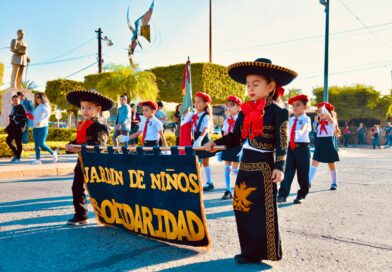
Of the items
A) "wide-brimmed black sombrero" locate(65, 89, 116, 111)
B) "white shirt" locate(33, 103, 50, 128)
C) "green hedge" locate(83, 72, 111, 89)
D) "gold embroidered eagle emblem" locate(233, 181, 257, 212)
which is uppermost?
"green hedge" locate(83, 72, 111, 89)

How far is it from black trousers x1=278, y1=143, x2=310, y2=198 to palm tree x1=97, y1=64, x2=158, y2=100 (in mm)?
19488

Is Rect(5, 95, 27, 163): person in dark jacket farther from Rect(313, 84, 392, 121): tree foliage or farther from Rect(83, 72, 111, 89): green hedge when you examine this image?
Rect(313, 84, 392, 121): tree foliage

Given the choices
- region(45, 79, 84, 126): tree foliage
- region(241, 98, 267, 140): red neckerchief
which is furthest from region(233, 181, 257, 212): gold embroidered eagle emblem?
region(45, 79, 84, 126): tree foliage

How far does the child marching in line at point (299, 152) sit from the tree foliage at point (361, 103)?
32739 millimetres

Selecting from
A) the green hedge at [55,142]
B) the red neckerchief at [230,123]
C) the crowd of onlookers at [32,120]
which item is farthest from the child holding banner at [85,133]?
the green hedge at [55,142]

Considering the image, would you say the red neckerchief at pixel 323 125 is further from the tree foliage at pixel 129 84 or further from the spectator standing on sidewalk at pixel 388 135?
the spectator standing on sidewalk at pixel 388 135

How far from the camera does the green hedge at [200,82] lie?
2406cm

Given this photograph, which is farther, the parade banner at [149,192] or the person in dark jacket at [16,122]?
the person in dark jacket at [16,122]

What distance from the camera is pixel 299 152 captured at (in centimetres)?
665

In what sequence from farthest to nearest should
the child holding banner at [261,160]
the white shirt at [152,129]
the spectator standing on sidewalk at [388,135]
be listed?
the spectator standing on sidewalk at [388,135]
the white shirt at [152,129]
the child holding banner at [261,160]

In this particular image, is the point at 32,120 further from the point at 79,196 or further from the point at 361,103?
the point at 361,103

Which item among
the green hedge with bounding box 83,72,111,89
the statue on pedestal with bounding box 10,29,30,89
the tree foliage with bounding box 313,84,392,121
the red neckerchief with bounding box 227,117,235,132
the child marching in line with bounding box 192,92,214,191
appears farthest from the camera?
the tree foliage with bounding box 313,84,392,121

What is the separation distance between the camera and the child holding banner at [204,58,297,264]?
336cm

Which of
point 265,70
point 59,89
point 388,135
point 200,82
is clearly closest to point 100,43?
point 59,89
